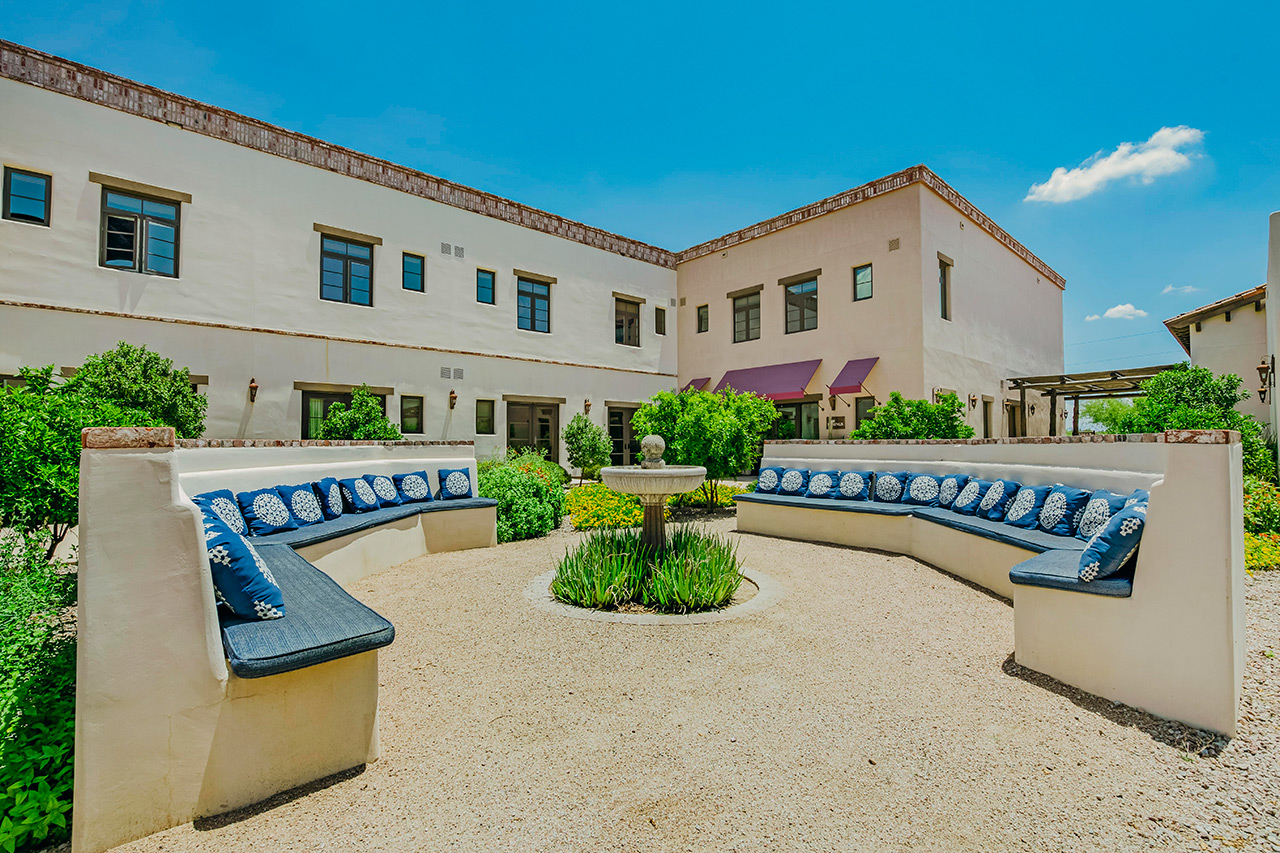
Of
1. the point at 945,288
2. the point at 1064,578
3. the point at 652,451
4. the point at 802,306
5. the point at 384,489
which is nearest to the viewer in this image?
the point at 1064,578

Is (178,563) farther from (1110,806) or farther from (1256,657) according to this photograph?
(1256,657)

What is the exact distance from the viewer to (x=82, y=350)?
1095cm

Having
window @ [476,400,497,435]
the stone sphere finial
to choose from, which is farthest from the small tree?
the stone sphere finial

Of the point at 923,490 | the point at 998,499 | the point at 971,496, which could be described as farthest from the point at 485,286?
the point at 998,499

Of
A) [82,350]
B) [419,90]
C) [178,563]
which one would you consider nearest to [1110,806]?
[178,563]

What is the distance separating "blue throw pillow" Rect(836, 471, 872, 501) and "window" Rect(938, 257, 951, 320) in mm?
9450

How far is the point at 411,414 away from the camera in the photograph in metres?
15.0

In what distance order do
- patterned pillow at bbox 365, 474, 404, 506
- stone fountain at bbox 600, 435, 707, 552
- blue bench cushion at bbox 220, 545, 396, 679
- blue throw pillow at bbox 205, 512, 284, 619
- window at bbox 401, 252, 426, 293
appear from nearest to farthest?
1. blue bench cushion at bbox 220, 545, 396, 679
2. blue throw pillow at bbox 205, 512, 284, 619
3. stone fountain at bbox 600, 435, 707, 552
4. patterned pillow at bbox 365, 474, 404, 506
5. window at bbox 401, 252, 426, 293

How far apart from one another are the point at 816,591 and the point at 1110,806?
3.45m

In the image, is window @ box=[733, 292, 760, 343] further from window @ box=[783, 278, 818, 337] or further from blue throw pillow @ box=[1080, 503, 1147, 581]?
blue throw pillow @ box=[1080, 503, 1147, 581]

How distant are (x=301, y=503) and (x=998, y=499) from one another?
7.75 metres

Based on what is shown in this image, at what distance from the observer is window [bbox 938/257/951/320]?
15.9 meters

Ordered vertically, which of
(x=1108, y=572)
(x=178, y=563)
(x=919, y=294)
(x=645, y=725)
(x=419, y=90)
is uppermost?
(x=419, y=90)

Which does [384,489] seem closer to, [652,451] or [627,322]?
[652,451]
